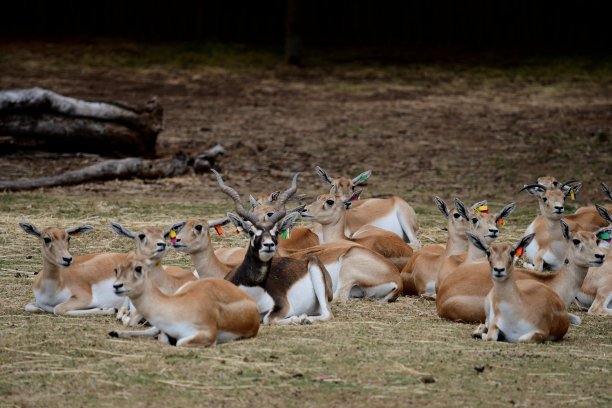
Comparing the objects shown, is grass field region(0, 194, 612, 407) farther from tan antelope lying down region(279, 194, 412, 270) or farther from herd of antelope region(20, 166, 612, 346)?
tan antelope lying down region(279, 194, 412, 270)

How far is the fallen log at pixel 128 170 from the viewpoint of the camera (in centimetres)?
1396

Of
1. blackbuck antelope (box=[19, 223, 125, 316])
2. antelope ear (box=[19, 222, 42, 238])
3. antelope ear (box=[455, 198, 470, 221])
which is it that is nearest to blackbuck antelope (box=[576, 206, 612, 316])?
antelope ear (box=[455, 198, 470, 221])

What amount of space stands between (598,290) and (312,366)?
304 centimetres

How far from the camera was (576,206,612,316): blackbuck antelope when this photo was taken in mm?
8656

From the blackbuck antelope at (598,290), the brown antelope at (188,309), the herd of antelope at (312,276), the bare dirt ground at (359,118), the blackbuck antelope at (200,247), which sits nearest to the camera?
the brown antelope at (188,309)

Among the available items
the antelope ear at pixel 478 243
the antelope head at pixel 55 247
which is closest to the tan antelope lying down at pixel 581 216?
the antelope ear at pixel 478 243

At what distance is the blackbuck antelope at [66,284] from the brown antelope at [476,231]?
93.0 inches

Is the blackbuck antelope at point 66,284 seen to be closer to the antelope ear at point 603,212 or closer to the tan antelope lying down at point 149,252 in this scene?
the tan antelope lying down at point 149,252

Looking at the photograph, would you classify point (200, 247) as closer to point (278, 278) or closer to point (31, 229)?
point (278, 278)

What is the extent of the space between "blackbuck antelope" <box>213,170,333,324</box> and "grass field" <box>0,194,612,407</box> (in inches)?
8.1

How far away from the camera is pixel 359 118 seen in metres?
19.0

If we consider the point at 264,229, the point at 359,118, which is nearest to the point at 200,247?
the point at 264,229

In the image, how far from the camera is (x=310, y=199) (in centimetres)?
1396

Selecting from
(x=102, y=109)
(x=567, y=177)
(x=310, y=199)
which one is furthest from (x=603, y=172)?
(x=102, y=109)
